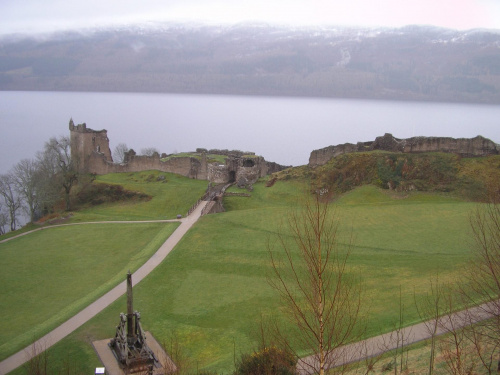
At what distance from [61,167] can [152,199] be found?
1162 cm

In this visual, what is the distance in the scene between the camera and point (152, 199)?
49719 mm

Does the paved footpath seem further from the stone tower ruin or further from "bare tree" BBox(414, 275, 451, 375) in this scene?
the stone tower ruin

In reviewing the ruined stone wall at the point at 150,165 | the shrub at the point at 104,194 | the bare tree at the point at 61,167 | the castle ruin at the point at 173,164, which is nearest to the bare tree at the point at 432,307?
the castle ruin at the point at 173,164

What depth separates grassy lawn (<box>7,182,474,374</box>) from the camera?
1975cm

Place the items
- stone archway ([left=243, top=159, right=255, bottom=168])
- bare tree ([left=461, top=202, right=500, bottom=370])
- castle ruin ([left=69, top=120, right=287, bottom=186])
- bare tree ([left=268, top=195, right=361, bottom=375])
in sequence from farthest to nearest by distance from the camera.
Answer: stone archway ([left=243, top=159, right=255, bottom=168]) → castle ruin ([left=69, top=120, right=287, bottom=186]) → bare tree ([left=461, top=202, right=500, bottom=370]) → bare tree ([left=268, top=195, right=361, bottom=375])

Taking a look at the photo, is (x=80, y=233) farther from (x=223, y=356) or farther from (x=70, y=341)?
(x=223, y=356)

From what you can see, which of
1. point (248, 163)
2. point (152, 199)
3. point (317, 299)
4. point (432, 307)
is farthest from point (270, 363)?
point (248, 163)

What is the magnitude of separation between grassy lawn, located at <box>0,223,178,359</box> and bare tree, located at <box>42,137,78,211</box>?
39.4 ft

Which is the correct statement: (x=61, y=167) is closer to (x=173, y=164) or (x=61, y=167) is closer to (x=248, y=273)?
(x=173, y=164)

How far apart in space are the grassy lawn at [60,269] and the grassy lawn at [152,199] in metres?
4.68

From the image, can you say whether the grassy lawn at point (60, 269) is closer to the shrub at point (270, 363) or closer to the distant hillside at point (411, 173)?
the shrub at point (270, 363)

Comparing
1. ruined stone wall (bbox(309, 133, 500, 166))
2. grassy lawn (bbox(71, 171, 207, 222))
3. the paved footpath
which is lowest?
the paved footpath

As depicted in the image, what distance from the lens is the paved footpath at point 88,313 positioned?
1912 centimetres

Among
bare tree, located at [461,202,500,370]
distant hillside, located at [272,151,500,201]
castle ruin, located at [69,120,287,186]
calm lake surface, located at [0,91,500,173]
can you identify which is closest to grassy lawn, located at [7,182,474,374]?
distant hillside, located at [272,151,500,201]
